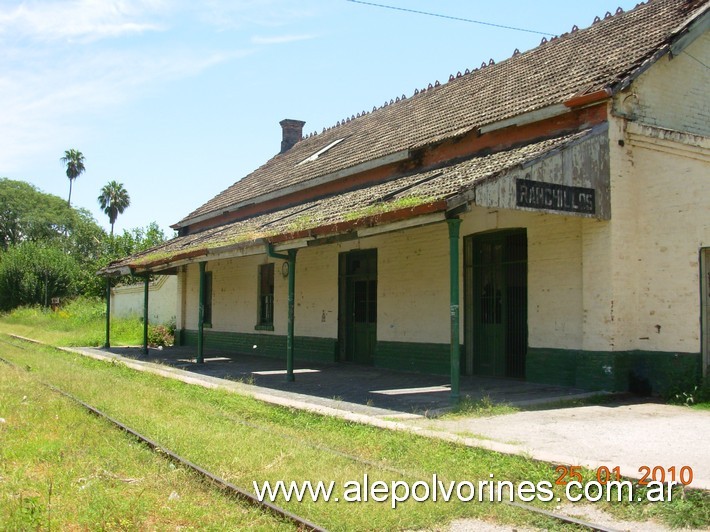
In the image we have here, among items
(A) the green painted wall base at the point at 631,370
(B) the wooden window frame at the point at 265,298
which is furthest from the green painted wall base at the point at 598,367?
(B) the wooden window frame at the point at 265,298

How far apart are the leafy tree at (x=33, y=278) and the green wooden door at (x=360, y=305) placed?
1424 inches

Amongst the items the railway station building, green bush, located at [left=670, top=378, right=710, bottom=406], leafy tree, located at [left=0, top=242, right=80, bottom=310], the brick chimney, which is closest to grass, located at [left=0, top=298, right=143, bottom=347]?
leafy tree, located at [left=0, top=242, right=80, bottom=310]

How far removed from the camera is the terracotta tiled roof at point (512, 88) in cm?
1175

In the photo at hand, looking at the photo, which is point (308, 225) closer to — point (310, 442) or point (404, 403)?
point (404, 403)

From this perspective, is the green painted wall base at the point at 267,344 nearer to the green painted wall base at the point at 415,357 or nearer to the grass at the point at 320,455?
the green painted wall base at the point at 415,357

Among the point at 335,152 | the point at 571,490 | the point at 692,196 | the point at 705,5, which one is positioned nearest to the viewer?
the point at 571,490

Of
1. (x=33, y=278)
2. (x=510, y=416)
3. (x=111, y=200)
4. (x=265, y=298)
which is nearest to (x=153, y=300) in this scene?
(x=265, y=298)

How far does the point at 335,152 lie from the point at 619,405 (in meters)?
11.8

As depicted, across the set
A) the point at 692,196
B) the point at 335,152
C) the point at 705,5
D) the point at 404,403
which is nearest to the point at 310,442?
the point at 404,403

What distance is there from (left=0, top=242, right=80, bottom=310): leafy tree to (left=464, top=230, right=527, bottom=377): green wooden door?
133 ft

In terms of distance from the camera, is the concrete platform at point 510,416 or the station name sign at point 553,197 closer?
the concrete platform at point 510,416

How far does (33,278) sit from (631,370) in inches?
1776

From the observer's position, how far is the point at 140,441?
7.48 meters
